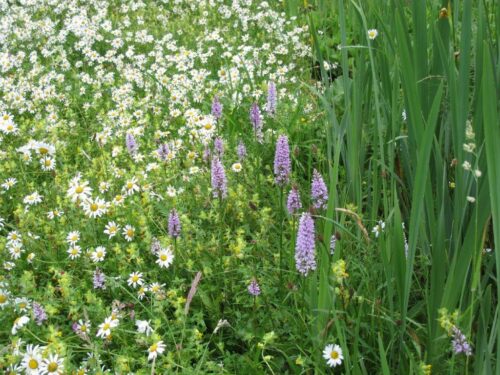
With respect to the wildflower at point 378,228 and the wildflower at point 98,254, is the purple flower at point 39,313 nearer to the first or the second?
the wildflower at point 98,254

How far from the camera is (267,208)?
7.29ft

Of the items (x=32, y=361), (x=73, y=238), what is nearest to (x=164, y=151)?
(x=73, y=238)

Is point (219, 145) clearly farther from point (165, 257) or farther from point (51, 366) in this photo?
point (51, 366)

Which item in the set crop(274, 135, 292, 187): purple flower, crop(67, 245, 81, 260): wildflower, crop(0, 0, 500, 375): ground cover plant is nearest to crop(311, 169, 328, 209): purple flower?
crop(0, 0, 500, 375): ground cover plant

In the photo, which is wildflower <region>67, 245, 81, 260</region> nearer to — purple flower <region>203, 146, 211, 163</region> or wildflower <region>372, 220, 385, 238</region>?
purple flower <region>203, 146, 211, 163</region>

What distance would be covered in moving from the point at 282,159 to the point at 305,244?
36cm

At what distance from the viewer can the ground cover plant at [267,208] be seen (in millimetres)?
1525

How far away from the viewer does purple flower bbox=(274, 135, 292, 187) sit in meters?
1.79

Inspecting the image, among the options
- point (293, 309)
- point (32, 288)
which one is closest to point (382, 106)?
point (293, 309)

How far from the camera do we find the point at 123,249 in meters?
2.49

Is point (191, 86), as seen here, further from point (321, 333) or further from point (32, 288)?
point (321, 333)

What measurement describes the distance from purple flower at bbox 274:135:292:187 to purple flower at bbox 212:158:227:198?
9.3 inches

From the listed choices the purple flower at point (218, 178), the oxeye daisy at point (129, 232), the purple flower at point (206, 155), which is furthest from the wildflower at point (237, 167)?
the purple flower at point (218, 178)

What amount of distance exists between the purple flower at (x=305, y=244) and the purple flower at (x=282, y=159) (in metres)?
0.31
